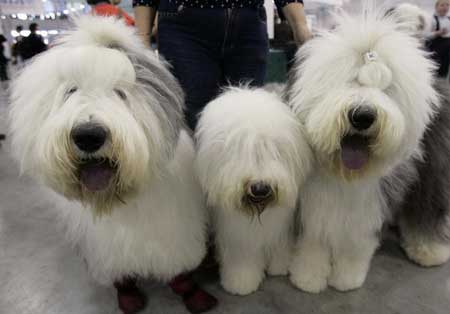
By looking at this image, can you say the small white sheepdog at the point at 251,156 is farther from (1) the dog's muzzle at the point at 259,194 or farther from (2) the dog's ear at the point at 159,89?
(2) the dog's ear at the point at 159,89

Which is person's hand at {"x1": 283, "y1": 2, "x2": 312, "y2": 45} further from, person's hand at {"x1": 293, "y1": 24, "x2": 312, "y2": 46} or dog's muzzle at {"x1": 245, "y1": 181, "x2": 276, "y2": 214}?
dog's muzzle at {"x1": 245, "y1": 181, "x2": 276, "y2": 214}

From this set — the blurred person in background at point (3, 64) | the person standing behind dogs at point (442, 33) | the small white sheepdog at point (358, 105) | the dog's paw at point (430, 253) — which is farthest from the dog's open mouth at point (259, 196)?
the blurred person in background at point (3, 64)

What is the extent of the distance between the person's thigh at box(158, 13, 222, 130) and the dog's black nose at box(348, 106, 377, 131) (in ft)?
2.87

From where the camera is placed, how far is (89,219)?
155cm

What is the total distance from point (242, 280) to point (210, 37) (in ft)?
4.04

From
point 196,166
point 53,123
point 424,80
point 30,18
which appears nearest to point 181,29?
point 196,166

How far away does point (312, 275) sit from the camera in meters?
1.93

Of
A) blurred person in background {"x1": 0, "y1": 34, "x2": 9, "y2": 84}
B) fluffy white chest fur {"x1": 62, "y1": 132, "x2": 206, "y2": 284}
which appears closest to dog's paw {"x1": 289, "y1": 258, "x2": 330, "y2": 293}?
fluffy white chest fur {"x1": 62, "y1": 132, "x2": 206, "y2": 284}

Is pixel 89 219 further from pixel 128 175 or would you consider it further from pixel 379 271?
pixel 379 271

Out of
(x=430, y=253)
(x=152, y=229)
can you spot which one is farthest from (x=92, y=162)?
(x=430, y=253)

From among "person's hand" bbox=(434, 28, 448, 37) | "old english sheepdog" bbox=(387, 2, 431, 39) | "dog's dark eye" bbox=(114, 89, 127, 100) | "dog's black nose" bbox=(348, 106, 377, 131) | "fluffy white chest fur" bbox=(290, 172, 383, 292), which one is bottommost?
"fluffy white chest fur" bbox=(290, 172, 383, 292)

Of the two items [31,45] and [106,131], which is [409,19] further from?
[31,45]

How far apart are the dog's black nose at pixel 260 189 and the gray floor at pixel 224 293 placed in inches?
27.9

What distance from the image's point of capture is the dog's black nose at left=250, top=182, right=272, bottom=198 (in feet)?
4.74
